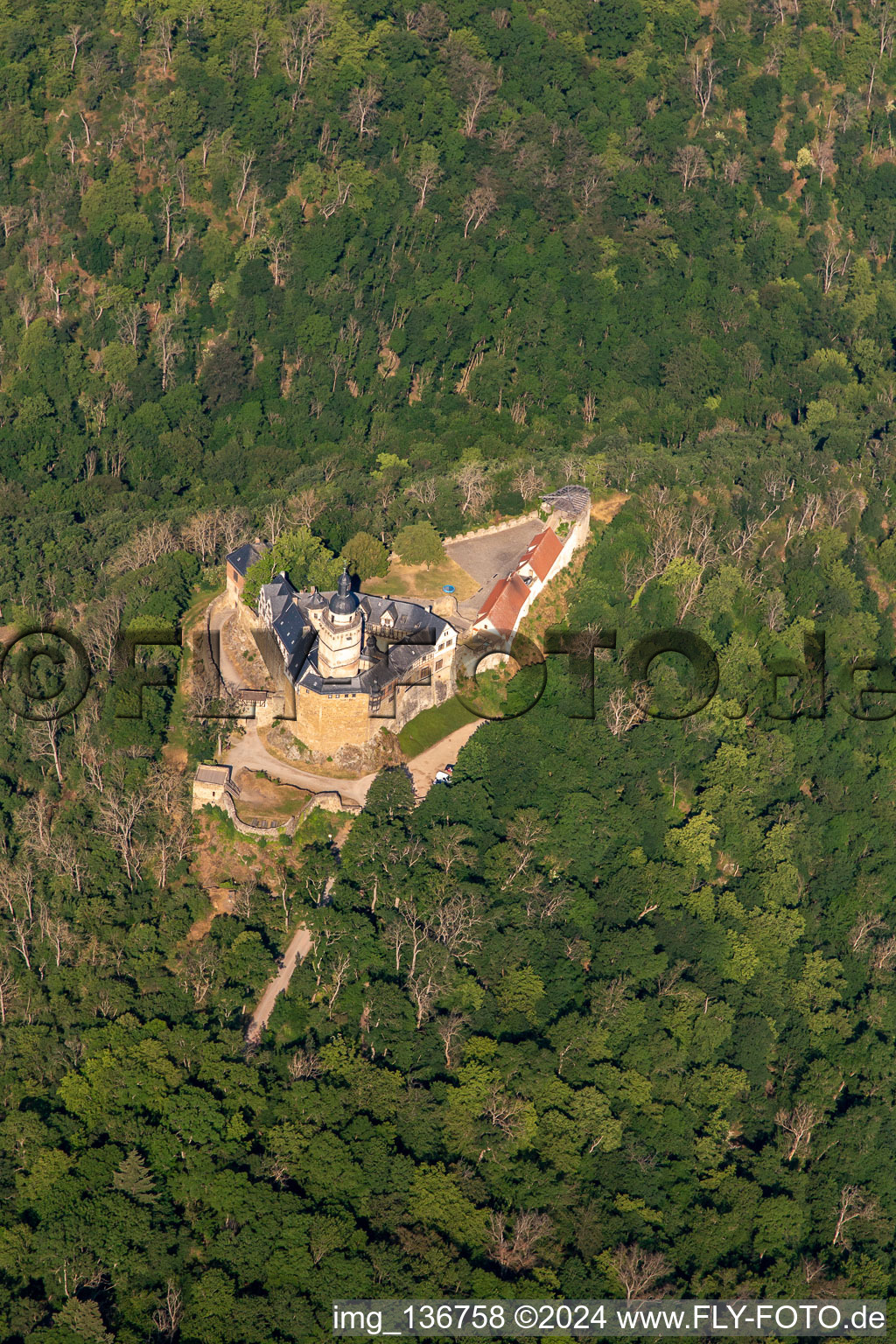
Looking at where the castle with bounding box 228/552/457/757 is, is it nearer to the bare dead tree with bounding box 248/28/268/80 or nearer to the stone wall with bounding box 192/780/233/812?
the stone wall with bounding box 192/780/233/812

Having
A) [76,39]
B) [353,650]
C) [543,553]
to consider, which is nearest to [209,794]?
[353,650]

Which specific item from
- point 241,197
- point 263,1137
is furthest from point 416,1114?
point 241,197

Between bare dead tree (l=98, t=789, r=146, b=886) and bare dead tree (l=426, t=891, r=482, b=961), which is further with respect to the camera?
bare dead tree (l=98, t=789, r=146, b=886)

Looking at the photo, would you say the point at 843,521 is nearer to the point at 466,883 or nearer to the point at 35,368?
the point at 466,883

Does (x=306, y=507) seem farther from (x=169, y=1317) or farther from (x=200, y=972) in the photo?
(x=169, y=1317)

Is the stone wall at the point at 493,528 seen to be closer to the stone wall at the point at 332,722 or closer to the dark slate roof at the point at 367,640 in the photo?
the dark slate roof at the point at 367,640

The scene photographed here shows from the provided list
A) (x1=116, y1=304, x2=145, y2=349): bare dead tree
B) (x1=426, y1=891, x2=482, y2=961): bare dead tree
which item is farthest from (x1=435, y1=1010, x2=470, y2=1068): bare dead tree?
(x1=116, y1=304, x2=145, y2=349): bare dead tree
